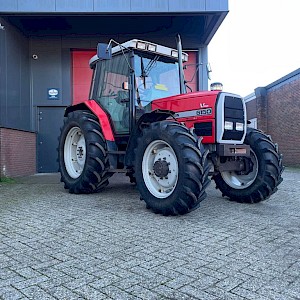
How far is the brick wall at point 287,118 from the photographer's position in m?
14.4

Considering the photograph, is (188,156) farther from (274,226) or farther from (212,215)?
(274,226)

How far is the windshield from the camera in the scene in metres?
5.68

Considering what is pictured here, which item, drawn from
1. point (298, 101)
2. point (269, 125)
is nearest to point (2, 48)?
point (298, 101)

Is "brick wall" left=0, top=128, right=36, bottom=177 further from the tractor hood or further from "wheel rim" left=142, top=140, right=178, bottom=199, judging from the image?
"wheel rim" left=142, top=140, right=178, bottom=199

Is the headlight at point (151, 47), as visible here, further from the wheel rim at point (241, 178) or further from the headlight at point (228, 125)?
the wheel rim at point (241, 178)

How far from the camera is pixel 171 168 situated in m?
4.41

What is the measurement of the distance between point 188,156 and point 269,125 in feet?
48.1

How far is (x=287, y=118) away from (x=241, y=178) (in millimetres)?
11081

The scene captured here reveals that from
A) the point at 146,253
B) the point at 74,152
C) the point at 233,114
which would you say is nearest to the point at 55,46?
the point at 74,152

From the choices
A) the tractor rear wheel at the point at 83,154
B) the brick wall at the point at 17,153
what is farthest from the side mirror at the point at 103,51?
the brick wall at the point at 17,153

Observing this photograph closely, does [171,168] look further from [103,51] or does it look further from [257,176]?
[103,51]

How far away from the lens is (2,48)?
9242mm

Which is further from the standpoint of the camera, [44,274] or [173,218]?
[173,218]

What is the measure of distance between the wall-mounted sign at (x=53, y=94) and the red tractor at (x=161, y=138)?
471cm
